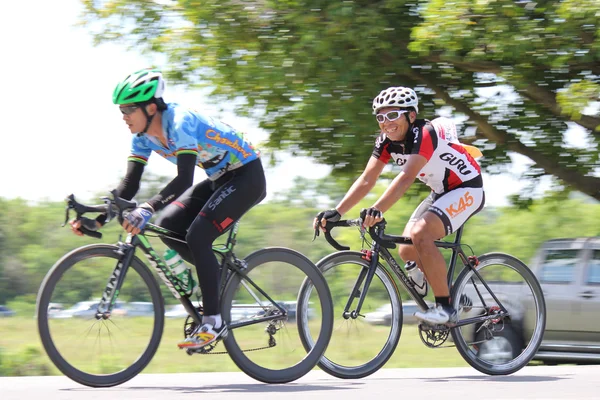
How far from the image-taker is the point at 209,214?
5.95 metres

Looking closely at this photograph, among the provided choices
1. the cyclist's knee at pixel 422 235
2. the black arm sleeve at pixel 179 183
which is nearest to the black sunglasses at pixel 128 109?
the black arm sleeve at pixel 179 183

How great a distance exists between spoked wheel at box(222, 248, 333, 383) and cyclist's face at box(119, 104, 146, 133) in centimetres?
116

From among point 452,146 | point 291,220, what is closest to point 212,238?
point 452,146

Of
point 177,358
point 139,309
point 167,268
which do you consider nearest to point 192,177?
point 167,268

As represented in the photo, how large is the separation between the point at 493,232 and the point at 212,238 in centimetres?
4261

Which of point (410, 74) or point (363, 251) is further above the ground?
point (363, 251)

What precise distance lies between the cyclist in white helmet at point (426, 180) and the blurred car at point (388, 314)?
79mm

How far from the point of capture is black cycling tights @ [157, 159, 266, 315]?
232 inches

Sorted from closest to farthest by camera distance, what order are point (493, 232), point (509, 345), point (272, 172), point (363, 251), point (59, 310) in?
point (59, 310), point (363, 251), point (509, 345), point (272, 172), point (493, 232)

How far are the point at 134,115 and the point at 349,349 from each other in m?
2.22

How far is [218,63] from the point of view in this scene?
1183 centimetres

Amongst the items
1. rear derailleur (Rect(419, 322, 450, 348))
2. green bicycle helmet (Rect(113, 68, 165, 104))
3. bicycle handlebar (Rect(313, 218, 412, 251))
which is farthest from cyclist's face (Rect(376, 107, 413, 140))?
green bicycle helmet (Rect(113, 68, 165, 104))

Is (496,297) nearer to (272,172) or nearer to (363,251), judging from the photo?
(363,251)

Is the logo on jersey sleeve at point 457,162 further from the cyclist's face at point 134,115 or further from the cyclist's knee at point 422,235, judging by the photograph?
the cyclist's face at point 134,115
